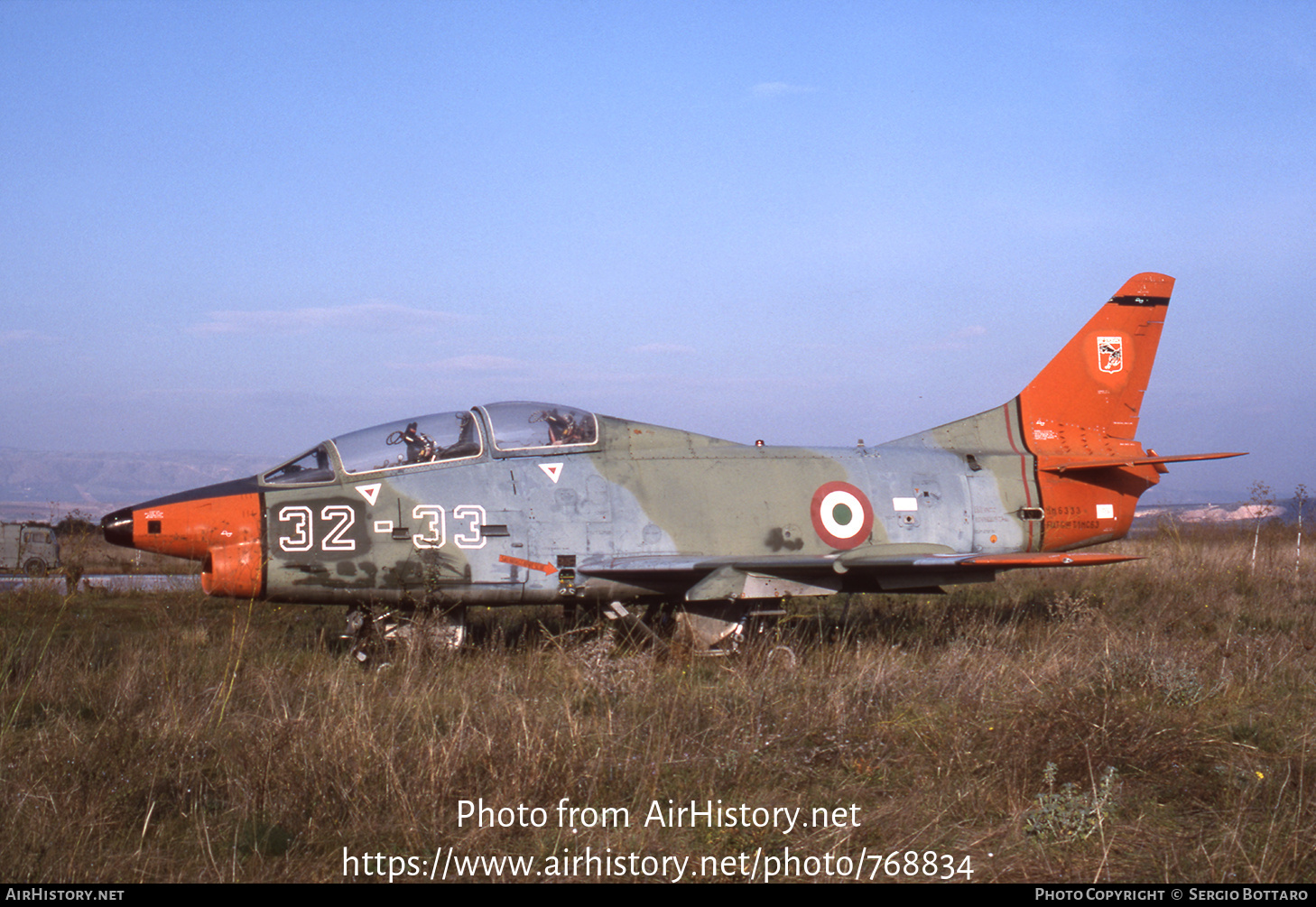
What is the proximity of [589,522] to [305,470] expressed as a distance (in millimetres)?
2679

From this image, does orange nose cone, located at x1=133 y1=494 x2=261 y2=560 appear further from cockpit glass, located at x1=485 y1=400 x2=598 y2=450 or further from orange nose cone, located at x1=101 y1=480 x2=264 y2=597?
cockpit glass, located at x1=485 y1=400 x2=598 y2=450

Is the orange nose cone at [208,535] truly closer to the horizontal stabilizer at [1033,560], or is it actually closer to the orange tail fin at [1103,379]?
the horizontal stabilizer at [1033,560]

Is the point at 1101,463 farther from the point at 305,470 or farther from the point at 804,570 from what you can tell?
the point at 305,470

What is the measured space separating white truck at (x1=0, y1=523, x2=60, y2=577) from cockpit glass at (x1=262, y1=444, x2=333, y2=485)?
17.9 m

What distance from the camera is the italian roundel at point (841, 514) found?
9734 millimetres

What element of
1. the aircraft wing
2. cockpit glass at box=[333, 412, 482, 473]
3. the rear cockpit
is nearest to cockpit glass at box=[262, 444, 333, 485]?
the rear cockpit

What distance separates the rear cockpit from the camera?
28.7 feet

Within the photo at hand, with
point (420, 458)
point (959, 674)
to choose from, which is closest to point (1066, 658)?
point (959, 674)

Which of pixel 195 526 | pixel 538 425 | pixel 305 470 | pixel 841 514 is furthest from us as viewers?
pixel 841 514

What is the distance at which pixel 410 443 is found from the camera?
8930 mm

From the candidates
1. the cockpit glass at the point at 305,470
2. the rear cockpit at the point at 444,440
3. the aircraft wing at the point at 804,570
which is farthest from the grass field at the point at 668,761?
the rear cockpit at the point at 444,440

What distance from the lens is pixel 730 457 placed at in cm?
988

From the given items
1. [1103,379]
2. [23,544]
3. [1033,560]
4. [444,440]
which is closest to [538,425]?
[444,440]

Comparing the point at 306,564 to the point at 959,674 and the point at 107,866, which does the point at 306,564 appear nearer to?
the point at 107,866
